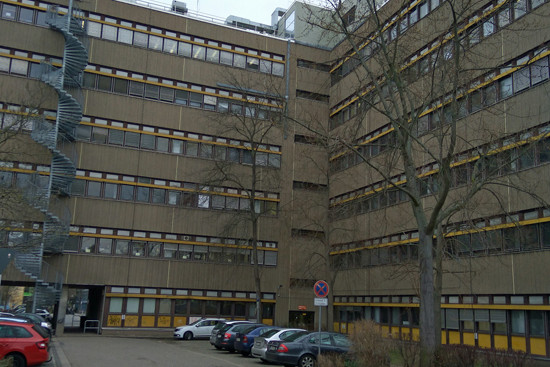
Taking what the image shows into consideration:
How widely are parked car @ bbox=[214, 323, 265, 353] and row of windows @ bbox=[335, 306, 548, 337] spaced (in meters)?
6.01

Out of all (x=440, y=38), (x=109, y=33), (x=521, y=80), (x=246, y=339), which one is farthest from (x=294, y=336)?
(x=109, y=33)

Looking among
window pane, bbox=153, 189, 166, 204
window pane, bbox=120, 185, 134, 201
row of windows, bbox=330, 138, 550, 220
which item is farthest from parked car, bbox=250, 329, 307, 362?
window pane, bbox=120, 185, 134, 201

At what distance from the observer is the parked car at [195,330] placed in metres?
35.2

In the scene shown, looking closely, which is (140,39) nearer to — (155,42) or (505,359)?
(155,42)

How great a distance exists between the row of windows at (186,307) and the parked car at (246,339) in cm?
1606

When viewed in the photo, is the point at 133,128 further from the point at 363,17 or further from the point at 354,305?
the point at 363,17

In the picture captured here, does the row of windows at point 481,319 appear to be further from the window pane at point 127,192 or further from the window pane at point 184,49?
the window pane at point 184,49

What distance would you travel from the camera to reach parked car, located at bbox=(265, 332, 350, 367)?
1866 centimetres

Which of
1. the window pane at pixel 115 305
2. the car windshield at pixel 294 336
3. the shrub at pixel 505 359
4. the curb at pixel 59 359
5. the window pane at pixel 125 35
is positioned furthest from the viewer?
the window pane at pixel 125 35

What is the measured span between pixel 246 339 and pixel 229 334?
1.95m

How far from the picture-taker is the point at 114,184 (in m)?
39.7

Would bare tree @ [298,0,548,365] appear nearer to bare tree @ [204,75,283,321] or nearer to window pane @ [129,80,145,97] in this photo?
bare tree @ [204,75,283,321]

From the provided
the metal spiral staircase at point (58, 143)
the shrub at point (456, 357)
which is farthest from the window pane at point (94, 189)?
the shrub at point (456, 357)

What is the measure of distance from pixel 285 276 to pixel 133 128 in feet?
54.7
